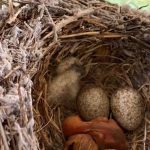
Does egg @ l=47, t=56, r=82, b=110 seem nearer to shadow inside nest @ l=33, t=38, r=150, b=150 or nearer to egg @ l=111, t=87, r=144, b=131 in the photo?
shadow inside nest @ l=33, t=38, r=150, b=150

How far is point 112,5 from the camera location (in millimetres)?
1738

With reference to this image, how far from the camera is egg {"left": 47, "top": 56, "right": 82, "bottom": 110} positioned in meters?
1.59

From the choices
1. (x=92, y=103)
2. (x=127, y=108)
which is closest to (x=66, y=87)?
(x=92, y=103)

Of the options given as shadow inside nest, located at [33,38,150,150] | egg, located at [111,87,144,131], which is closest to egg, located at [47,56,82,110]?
shadow inside nest, located at [33,38,150,150]

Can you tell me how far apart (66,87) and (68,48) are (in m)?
0.12

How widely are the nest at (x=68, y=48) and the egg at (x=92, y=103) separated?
0.08 meters

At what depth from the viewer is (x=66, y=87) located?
5.29 feet

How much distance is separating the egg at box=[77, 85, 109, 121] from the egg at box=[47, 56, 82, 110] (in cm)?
3

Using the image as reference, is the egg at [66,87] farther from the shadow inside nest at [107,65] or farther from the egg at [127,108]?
the egg at [127,108]

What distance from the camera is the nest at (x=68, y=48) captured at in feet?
4.52

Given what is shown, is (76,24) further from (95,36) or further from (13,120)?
(13,120)

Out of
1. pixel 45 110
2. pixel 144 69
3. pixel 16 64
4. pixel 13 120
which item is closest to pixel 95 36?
pixel 144 69

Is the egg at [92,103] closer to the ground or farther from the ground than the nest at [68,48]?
closer to the ground

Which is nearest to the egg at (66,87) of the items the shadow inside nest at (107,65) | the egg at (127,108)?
the shadow inside nest at (107,65)
